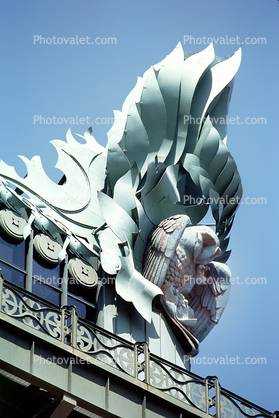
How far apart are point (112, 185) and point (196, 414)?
701cm

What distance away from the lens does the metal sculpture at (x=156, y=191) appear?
83.6 feet

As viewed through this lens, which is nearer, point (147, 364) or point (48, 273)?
point (147, 364)

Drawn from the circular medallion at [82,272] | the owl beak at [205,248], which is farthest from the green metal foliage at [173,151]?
the circular medallion at [82,272]

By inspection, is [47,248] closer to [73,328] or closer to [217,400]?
[73,328]

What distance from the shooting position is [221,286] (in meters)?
27.5

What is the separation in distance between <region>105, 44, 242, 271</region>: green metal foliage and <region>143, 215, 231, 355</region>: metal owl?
0.61 m

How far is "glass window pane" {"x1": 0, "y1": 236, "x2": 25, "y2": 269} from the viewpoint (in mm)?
23219

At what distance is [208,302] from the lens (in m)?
27.3

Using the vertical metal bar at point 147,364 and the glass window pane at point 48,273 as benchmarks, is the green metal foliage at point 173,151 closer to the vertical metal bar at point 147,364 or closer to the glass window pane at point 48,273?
the glass window pane at point 48,273

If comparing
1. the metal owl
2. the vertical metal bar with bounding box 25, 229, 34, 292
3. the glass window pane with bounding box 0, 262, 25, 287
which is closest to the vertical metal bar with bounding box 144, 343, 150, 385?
the vertical metal bar with bounding box 25, 229, 34, 292

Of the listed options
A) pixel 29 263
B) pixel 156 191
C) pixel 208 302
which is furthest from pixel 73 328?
pixel 208 302

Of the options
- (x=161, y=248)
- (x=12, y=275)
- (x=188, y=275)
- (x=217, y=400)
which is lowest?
(x=217, y=400)

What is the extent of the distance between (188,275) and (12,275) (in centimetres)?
519

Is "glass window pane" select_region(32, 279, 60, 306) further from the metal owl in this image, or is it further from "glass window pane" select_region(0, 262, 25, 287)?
the metal owl
